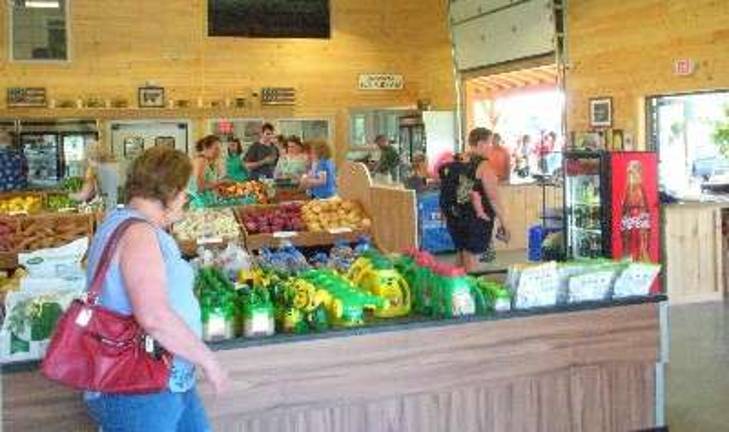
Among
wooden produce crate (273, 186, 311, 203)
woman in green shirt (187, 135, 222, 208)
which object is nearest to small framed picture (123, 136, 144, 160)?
woman in green shirt (187, 135, 222, 208)

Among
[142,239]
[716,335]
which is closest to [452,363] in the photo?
[142,239]

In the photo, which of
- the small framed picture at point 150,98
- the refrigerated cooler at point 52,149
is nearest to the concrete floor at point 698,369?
the refrigerated cooler at point 52,149

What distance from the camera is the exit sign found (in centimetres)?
956

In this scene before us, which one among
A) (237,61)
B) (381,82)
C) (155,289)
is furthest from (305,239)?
(381,82)

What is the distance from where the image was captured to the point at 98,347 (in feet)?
9.30

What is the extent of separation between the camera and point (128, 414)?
2.90 m

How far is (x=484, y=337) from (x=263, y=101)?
34.9 feet

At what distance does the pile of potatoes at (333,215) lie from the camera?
7922 millimetres

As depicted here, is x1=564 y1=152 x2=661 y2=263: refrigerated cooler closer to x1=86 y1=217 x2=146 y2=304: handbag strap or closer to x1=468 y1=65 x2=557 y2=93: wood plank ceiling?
x1=468 y1=65 x2=557 y2=93: wood plank ceiling

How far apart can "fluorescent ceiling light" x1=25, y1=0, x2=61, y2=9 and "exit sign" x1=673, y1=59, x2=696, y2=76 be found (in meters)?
8.75

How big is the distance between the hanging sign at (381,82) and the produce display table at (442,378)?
11.0 meters

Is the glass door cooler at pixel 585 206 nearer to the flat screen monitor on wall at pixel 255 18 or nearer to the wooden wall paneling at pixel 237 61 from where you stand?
the wooden wall paneling at pixel 237 61

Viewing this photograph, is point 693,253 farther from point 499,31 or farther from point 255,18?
point 255,18

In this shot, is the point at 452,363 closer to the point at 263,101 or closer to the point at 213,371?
the point at 213,371
